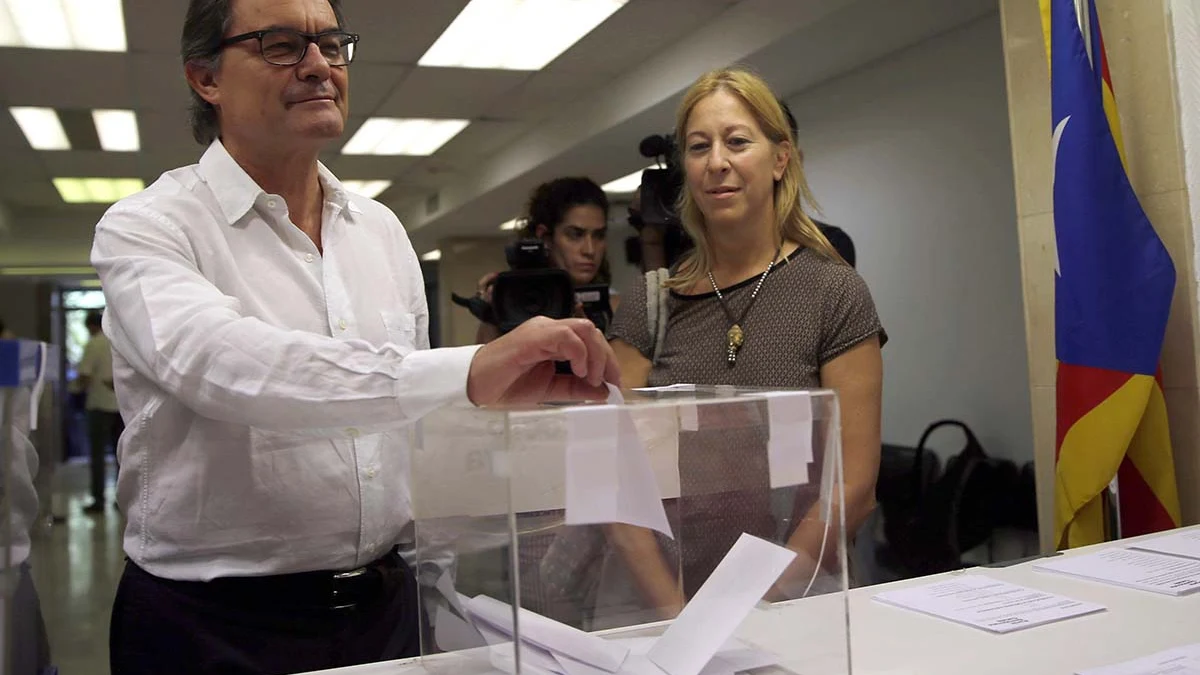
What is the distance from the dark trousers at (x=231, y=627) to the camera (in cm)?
108

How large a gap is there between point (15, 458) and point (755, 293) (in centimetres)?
103

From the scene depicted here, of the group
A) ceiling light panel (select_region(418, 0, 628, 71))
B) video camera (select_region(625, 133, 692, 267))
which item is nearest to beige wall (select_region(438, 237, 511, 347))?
ceiling light panel (select_region(418, 0, 628, 71))

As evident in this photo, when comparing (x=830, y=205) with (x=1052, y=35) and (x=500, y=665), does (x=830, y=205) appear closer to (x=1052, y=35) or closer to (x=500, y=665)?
(x=1052, y=35)

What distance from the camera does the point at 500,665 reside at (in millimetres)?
727

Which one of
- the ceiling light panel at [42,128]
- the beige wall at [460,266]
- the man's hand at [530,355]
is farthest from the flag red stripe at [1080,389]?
the ceiling light panel at [42,128]

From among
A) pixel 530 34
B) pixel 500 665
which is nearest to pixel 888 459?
pixel 530 34

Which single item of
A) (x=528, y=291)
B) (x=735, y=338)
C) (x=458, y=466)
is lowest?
(x=458, y=466)

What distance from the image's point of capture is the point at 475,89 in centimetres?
440

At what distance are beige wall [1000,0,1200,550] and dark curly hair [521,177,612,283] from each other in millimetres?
1017

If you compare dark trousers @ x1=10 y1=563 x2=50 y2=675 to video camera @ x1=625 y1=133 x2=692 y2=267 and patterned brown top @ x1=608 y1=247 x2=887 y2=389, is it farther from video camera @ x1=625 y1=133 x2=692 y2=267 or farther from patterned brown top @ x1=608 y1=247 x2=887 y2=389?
video camera @ x1=625 y1=133 x2=692 y2=267

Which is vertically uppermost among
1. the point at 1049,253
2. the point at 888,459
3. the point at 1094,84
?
the point at 1094,84

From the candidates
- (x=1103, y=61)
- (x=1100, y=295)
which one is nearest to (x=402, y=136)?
(x=1103, y=61)

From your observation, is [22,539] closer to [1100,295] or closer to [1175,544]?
[1175,544]

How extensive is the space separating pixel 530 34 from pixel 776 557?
11.6 ft
